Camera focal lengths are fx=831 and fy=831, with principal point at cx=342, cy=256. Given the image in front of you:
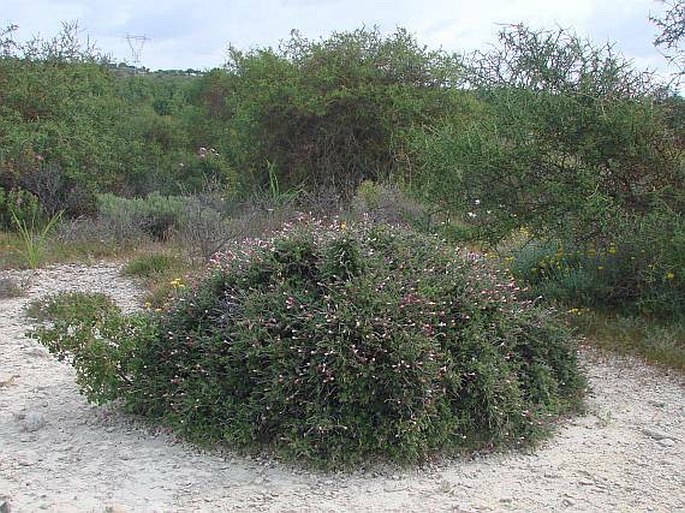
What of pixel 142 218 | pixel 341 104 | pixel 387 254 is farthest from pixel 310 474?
pixel 341 104

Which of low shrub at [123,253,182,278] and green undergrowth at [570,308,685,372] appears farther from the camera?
low shrub at [123,253,182,278]

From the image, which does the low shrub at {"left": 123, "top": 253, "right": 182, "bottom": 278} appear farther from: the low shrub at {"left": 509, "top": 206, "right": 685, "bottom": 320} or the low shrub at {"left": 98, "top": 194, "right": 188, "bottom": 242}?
the low shrub at {"left": 509, "top": 206, "right": 685, "bottom": 320}

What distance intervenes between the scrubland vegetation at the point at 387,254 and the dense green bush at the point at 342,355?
0.04 feet

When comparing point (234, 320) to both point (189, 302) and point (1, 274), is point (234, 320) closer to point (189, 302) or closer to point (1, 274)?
point (189, 302)

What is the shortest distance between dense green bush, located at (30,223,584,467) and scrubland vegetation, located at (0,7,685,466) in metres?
0.01

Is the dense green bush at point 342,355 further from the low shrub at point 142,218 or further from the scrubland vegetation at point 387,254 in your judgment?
the low shrub at point 142,218

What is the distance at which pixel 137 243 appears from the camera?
366 inches

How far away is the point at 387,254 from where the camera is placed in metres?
4.20

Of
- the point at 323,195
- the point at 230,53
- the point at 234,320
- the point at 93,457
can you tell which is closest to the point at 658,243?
the point at 234,320

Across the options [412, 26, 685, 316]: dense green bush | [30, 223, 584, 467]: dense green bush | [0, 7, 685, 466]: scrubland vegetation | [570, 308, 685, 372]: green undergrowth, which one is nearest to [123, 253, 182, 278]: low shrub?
[0, 7, 685, 466]: scrubland vegetation

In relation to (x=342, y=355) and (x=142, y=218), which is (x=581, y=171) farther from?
(x=142, y=218)

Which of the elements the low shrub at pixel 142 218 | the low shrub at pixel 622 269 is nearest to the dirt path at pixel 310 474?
the low shrub at pixel 622 269

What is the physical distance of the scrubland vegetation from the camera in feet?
12.1

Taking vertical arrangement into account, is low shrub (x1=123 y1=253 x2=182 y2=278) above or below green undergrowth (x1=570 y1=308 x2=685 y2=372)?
above
